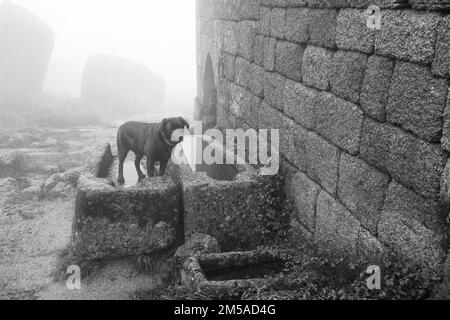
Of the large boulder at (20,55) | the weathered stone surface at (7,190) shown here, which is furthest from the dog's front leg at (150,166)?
the large boulder at (20,55)

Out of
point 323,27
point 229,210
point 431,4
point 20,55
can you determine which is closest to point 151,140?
point 229,210

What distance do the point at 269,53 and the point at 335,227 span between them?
2.39 m

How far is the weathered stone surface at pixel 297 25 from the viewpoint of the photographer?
428 cm

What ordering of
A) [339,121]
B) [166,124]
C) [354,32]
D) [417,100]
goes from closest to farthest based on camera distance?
[417,100] < [354,32] < [339,121] < [166,124]

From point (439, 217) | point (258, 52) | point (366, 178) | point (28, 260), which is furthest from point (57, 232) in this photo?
point (439, 217)

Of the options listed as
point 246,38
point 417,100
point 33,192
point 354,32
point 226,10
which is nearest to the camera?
point 417,100

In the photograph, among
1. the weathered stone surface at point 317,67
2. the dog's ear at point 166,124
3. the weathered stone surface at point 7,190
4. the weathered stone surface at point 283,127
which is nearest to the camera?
the weathered stone surface at point 317,67

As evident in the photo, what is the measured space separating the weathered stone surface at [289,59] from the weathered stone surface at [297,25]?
8 centimetres

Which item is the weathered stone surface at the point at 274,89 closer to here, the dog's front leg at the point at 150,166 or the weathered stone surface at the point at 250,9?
the weathered stone surface at the point at 250,9

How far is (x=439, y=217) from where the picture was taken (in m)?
2.71

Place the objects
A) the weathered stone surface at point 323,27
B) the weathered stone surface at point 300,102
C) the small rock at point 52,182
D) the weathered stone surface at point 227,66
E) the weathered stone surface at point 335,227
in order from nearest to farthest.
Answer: the weathered stone surface at point 335,227 < the weathered stone surface at point 323,27 < the weathered stone surface at point 300,102 < the weathered stone surface at point 227,66 < the small rock at point 52,182

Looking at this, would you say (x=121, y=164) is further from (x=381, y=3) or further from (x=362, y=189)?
(x=381, y=3)

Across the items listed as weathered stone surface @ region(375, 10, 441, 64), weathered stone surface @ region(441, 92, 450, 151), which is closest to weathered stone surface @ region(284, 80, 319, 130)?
weathered stone surface @ region(375, 10, 441, 64)

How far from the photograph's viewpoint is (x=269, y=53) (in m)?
5.21
